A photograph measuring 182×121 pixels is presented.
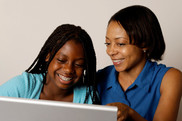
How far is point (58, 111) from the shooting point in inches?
25.8

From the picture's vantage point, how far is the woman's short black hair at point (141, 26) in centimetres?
131

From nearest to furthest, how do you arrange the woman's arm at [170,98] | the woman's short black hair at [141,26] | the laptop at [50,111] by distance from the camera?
the laptop at [50,111] < the woman's arm at [170,98] < the woman's short black hair at [141,26]

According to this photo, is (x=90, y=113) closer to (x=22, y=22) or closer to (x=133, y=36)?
(x=133, y=36)

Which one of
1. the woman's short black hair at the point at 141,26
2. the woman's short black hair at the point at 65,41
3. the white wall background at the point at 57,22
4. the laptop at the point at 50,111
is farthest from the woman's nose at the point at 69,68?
the white wall background at the point at 57,22

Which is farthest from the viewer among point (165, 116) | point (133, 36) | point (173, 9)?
point (173, 9)

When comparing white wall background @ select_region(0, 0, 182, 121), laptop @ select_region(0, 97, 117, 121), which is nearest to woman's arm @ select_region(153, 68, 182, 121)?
laptop @ select_region(0, 97, 117, 121)

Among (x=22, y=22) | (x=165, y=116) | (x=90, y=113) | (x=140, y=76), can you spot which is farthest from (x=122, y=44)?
(x=22, y=22)

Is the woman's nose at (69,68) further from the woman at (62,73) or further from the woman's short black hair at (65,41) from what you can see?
the woman's short black hair at (65,41)

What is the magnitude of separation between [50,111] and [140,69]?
0.85 metres

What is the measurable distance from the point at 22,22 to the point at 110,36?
1.25 m

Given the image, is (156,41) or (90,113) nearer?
(90,113)

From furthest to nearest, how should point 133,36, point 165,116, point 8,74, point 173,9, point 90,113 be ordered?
point 8,74, point 173,9, point 133,36, point 165,116, point 90,113

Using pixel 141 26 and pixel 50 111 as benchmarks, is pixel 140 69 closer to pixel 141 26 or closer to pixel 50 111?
pixel 141 26

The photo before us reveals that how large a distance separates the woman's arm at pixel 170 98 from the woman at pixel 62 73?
0.36m
